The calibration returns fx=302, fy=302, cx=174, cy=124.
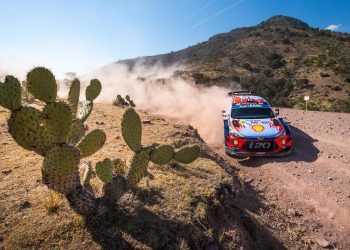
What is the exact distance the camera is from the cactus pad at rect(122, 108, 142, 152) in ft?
16.1

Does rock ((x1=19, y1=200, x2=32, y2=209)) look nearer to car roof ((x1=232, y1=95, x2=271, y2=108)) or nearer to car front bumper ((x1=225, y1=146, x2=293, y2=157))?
car front bumper ((x1=225, y1=146, x2=293, y2=157))

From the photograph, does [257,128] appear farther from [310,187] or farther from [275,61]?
[275,61]

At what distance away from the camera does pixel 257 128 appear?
10.6 metres

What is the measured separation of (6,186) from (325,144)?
11524 millimetres

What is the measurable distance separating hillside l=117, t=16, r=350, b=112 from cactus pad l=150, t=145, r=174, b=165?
23.5m

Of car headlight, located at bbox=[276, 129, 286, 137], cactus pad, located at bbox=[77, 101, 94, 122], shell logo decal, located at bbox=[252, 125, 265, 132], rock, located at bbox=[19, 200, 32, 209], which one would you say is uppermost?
cactus pad, located at bbox=[77, 101, 94, 122]

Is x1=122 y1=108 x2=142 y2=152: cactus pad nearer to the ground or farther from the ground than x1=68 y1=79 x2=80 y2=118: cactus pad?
nearer to the ground

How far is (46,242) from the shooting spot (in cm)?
413

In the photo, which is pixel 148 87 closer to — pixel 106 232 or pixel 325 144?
pixel 325 144

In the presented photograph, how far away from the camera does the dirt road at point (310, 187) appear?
6.87 metres

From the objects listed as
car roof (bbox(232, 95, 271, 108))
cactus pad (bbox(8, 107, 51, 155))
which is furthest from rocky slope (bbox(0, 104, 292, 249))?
car roof (bbox(232, 95, 271, 108))

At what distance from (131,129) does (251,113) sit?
784 centimetres

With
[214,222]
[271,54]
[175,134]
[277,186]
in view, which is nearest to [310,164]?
[277,186]

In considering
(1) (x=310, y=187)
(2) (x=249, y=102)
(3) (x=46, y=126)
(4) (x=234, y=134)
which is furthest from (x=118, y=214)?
(2) (x=249, y=102)
